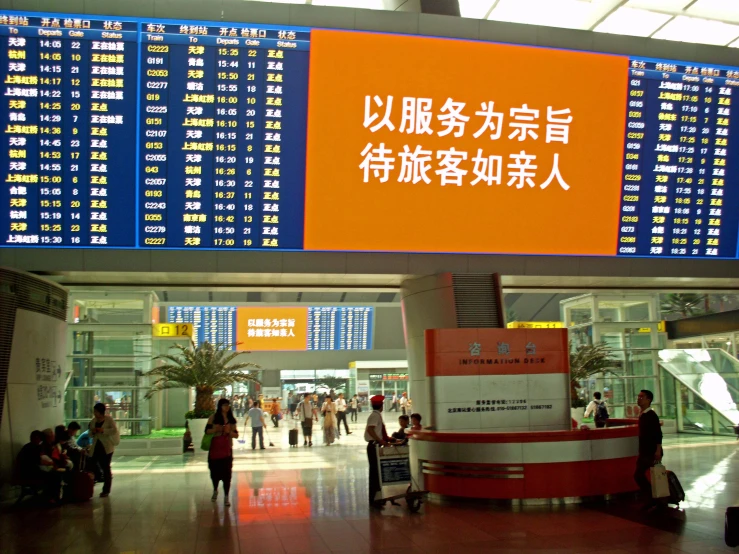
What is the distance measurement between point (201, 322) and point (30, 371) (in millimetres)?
19488

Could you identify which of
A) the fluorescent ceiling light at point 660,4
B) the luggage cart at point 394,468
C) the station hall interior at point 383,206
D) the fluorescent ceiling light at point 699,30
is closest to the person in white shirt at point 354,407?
the station hall interior at point 383,206

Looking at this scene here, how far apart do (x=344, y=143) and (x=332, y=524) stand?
5.86 m

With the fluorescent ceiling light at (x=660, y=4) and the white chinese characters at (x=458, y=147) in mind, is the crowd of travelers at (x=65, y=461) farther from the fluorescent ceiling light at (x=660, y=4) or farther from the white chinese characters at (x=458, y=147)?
the fluorescent ceiling light at (x=660, y=4)

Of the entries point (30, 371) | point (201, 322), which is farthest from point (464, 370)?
point (201, 322)

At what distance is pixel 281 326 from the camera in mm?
31828

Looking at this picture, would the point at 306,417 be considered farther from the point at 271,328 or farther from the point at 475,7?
the point at 271,328

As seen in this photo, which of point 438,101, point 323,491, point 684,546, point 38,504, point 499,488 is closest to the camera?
point 684,546

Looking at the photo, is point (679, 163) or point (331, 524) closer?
point (331, 524)

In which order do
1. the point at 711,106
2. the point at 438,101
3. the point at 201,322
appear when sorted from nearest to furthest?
the point at 438,101, the point at 711,106, the point at 201,322

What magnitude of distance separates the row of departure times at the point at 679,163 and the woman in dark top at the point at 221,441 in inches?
286

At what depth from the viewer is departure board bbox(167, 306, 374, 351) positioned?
30.3 m

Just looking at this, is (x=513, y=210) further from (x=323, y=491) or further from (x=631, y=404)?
(x=631, y=404)

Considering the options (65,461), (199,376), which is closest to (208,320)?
(199,376)

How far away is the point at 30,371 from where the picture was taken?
11.0 meters
